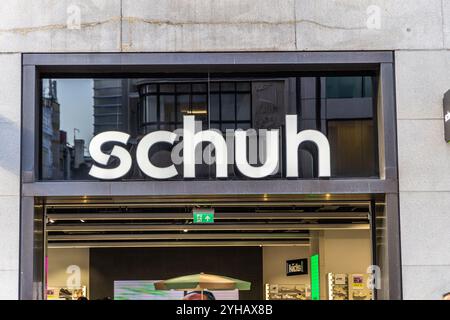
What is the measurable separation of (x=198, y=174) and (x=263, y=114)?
1.32 metres

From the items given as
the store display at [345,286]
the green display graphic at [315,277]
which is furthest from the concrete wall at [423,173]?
the green display graphic at [315,277]

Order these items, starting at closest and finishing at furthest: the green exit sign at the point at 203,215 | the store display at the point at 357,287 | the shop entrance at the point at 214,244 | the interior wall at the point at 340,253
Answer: the green exit sign at the point at 203,215 < the shop entrance at the point at 214,244 < the interior wall at the point at 340,253 < the store display at the point at 357,287

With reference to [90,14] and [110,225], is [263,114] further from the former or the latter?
[110,225]

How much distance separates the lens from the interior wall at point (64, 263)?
42.9ft

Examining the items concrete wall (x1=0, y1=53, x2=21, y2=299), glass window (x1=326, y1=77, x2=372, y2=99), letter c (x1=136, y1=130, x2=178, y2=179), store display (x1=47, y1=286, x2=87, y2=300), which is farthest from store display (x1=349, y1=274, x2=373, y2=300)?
concrete wall (x1=0, y1=53, x2=21, y2=299)

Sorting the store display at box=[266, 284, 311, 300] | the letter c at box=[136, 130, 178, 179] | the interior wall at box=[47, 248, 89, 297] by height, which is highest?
the letter c at box=[136, 130, 178, 179]

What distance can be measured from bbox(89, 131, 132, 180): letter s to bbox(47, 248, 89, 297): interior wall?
2.71 meters

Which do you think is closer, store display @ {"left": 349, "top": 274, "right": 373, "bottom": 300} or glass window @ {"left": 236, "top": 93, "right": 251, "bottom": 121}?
glass window @ {"left": 236, "top": 93, "right": 251, "bottom": 121}

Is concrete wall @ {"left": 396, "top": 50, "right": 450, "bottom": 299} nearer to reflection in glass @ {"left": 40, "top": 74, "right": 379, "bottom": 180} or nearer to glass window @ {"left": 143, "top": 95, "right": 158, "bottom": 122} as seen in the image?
reflection in glass @ {"left": 40, "top": 74, "right": 379, "bottom": 180}

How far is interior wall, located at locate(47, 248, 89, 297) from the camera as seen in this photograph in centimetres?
1309

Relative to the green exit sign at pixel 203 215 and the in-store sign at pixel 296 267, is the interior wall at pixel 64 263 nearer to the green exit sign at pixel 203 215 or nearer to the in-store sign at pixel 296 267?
the green exit sign at pixel 203 215

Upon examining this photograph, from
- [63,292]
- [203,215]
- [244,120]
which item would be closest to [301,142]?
[244,120]

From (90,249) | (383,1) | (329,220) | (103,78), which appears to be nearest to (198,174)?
(103,78)

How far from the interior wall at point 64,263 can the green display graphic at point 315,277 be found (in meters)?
5.31
